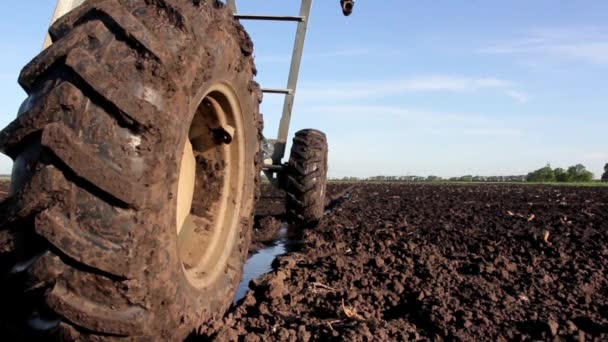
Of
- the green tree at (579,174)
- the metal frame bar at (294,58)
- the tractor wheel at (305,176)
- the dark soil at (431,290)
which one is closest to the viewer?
the dark soil at (431,290)

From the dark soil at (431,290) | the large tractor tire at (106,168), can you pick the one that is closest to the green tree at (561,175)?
the dark soil at (431,290)

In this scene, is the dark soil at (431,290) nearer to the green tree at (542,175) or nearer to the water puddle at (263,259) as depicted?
the water puddle at (263,259)

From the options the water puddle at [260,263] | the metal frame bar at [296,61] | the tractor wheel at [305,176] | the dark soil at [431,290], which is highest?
the metal frame bar at [296,61]

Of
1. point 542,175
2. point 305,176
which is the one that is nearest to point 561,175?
point 542,175

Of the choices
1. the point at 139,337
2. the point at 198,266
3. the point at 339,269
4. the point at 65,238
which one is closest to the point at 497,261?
the point at 339,269

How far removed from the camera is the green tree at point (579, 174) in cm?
4912

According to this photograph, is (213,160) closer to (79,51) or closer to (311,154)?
(79,51)

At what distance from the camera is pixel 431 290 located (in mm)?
3213

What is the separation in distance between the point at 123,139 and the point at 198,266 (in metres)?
0.93

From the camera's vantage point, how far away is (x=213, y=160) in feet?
8.65

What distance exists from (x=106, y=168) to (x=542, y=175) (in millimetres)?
56412

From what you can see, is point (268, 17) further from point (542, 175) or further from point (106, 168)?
point (542, 175)

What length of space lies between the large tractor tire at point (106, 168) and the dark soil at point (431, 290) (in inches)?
23.3

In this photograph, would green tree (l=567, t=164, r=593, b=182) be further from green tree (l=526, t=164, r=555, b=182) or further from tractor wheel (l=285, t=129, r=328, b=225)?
tractor wheel (l=285, t=129, r=328, b=225)
